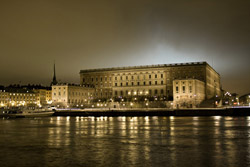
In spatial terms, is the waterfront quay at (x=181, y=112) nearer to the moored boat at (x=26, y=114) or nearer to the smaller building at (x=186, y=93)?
the moored boat at (x=26, y=114)

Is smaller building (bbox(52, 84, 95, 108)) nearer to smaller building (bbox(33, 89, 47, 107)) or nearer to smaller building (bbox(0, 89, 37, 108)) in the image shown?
smaller building (bbox(0, 89, 37, 108))

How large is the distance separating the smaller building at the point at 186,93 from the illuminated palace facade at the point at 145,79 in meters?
7.06

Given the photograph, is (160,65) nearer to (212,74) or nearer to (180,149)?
(212,74)

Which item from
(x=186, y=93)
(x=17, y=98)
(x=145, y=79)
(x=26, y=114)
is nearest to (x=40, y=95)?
(x=17, y=98)

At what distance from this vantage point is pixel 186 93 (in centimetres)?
10144

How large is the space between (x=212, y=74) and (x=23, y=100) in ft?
271

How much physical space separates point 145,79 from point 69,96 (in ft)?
93.6

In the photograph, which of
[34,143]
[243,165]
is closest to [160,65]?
[34,143]

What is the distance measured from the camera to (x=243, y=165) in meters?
16.9

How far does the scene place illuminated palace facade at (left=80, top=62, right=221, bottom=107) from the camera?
11431 cm

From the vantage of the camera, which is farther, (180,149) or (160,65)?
(160,65)

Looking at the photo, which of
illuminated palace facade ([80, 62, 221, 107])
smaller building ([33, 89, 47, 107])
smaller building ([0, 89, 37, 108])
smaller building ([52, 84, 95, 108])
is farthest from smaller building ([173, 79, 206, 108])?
smaller building ([33, 89, 47, 107])

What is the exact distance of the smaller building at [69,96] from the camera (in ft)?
380

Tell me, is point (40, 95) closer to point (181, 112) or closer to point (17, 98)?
point (17, 98)
